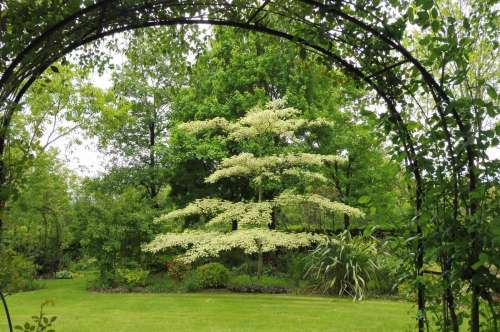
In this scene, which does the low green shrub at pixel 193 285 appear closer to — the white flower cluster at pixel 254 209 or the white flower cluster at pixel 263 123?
the white flower cluster at pixel 254 209

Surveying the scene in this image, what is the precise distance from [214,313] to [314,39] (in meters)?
5.48

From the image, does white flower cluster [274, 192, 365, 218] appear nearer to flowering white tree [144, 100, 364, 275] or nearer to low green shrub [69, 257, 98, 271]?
flowering white tree [144, 100, 364, 275]

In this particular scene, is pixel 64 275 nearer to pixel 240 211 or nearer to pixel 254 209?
pixel 240 211

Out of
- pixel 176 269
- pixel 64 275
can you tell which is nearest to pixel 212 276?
pixel 176 269

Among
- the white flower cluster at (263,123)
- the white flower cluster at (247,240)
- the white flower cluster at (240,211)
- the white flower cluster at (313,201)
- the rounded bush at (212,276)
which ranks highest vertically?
the white flower cluster at (263,123)

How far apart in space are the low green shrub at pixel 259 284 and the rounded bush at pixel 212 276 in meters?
0.19

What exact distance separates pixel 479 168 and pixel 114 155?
51.4 ft

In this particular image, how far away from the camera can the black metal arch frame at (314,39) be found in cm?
201

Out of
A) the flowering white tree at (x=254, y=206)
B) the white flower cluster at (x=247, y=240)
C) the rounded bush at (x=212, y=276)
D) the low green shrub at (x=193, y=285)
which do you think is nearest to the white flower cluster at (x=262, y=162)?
the flowering white tree at (x=254, y=206)

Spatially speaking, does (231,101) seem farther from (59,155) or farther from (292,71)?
(59,155)

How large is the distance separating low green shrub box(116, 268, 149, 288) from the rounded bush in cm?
156

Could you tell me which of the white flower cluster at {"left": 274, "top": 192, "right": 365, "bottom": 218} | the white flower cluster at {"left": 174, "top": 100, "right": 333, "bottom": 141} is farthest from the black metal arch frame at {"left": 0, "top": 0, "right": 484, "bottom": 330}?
the white flower cluster at {"left": 174, "top": 100, "right": 333, "bottom": 141}

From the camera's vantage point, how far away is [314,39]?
2.45m

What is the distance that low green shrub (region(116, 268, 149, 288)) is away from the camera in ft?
35.1
